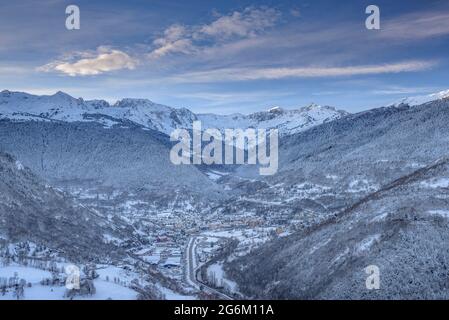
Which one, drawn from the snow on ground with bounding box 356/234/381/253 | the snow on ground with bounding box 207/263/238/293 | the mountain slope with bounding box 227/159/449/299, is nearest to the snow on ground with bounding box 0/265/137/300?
the snow on ground with bounding box 207/263/238/293

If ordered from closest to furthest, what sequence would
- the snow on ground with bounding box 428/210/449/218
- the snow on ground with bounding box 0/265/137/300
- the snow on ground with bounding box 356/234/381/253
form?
the snow on ground with bounding box 0/265/137/300
the snow on ground with bounding box 356/234/381/253
the snow on ground with bounding box 428/210/449/218

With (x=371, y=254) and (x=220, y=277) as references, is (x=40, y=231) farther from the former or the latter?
(x=371, y=254)

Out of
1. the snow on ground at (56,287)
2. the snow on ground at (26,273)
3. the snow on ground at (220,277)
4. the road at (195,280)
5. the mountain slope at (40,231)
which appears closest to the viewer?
the snow on ground at (56,287)

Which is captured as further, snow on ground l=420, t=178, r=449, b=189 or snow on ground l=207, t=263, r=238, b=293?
snow on ground l=420, t=178, r=449, b=189

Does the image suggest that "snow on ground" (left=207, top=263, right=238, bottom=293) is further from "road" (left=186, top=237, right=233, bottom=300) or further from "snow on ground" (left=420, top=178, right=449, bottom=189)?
"snow on ground" (left=420, top=178, right=449, bottom=189)

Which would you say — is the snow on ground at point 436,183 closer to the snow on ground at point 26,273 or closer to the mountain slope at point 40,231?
the mountain slope at point 40,231

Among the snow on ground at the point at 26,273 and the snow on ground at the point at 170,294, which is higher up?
the snow on ground at the point at 26,273

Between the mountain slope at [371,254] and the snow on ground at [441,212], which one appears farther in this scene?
Answer: the snow on ground at [441,212]

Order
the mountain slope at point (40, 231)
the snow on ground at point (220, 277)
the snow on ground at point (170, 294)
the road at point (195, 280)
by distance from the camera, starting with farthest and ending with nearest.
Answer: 1. the mountain slope at point (40, 231)
2. the snow on ground at point (220, 277)
3. the road at point (195, 280)
4. the snow on ground at point (170, 294)

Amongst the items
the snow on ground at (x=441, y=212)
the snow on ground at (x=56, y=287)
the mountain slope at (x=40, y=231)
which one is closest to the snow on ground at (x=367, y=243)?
the snow on ground at (x=441, y=212)
